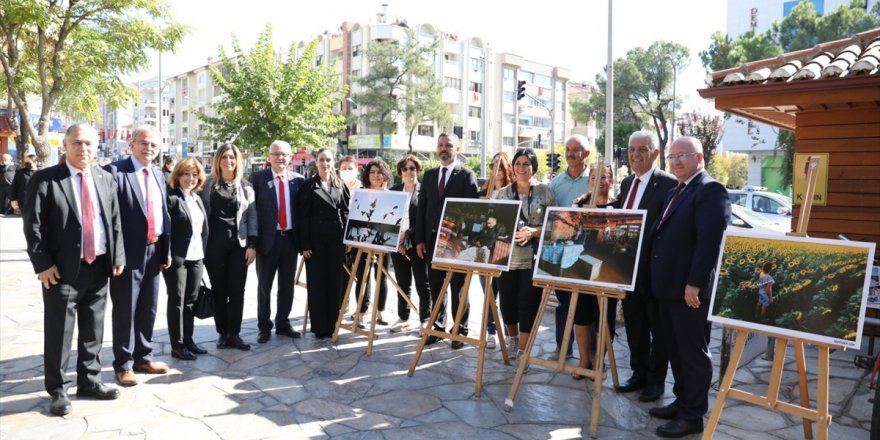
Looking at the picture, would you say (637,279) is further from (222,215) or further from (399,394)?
(222,215)

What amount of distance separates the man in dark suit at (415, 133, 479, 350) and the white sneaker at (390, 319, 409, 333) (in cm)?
75

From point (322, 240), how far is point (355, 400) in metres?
2.05

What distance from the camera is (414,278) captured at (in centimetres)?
656

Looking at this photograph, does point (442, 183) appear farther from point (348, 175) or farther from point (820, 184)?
point (820, 184)

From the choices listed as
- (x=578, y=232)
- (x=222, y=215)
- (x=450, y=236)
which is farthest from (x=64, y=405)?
(x=578, y=232)

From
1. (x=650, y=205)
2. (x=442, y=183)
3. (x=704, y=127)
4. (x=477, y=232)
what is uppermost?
(x=704, y=127)

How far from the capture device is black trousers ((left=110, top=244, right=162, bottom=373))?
473 cm

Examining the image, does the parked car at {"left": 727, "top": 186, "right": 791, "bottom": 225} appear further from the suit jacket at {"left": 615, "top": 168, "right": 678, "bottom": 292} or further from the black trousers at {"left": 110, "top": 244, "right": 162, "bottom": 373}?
the black trousers at {"left": 110, "top": 244, "right": 162, "bottom": 373}

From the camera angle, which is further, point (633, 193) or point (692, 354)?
point (633, 193)

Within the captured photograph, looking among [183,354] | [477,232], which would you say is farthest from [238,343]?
[477,232]

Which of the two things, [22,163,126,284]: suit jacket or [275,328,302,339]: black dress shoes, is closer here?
[22,163,126,284]: suit jacket

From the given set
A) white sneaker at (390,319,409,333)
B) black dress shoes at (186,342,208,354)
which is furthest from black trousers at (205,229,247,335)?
white sneaker at (390,319,409,333)

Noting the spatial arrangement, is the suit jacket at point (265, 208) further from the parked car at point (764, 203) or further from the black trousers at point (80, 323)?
the parked car at point (764, 203)

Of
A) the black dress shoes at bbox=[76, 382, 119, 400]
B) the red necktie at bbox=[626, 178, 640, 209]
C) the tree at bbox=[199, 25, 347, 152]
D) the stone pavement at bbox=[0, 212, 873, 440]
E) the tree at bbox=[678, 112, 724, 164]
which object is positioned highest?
the tree at bbox=[678, 112, 724, 164]
